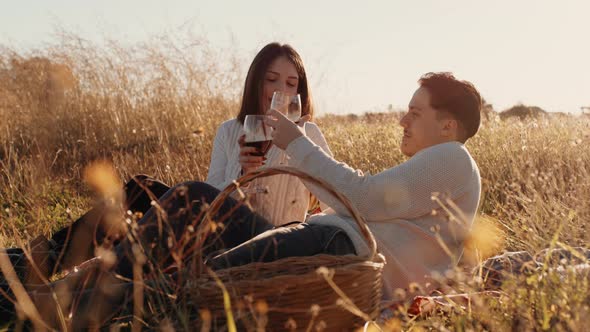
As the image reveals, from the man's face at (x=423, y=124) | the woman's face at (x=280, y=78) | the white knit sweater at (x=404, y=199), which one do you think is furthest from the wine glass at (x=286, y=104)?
the woman's face at (x=280, y=78)

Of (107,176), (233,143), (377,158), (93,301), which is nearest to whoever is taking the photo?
(93,301)

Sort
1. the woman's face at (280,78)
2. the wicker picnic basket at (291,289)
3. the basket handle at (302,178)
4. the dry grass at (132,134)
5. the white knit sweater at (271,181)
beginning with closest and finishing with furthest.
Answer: the wicker picnic basket at (291,289)
the basket handle at (302,178)
the white knit sweater at (271,181)
the woman's face at (280,78)
the dry grass at (132,134)

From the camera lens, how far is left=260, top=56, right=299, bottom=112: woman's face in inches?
153

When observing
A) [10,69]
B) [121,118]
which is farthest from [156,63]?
[10,69]

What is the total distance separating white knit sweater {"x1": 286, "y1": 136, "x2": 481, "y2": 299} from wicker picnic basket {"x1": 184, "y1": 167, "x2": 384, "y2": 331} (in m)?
0.40

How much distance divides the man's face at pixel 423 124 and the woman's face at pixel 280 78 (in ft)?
3.58

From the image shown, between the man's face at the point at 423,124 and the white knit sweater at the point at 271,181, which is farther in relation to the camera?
the white knit sweater at the point at 271,181

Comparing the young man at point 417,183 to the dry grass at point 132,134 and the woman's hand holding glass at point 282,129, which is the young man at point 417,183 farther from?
the dry grass at point 132,134

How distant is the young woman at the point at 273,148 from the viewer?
12.2 feet

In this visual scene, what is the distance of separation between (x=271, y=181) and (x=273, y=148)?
295mm

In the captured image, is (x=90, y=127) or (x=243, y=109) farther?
(x=90, y=127)

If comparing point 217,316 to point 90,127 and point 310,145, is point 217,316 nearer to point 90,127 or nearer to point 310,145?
point 310,145

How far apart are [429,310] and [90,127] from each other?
5.26 metres

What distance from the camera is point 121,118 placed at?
7086 mm
